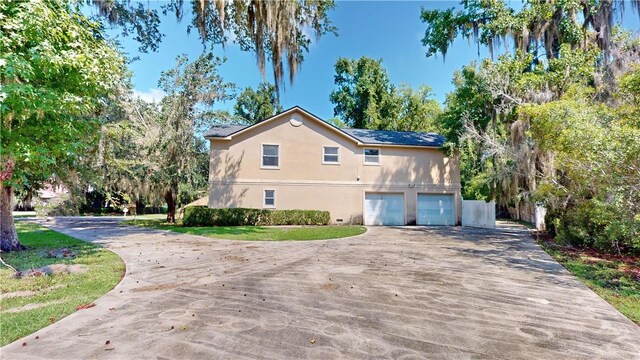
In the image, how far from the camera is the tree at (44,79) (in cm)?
468

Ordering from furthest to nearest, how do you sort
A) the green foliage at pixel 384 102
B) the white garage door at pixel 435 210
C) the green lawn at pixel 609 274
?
the green foliage at pixel 384 102, the white garage door at pixel 435 210, the green lawn at pixel 609 274

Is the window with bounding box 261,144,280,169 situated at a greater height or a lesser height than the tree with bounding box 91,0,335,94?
lesser

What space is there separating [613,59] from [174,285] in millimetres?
18471

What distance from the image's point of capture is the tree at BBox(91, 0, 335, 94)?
841 cm

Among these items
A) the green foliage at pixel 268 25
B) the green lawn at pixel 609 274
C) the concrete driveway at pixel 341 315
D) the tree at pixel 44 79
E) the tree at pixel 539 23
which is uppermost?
the tree at pixel 539 23

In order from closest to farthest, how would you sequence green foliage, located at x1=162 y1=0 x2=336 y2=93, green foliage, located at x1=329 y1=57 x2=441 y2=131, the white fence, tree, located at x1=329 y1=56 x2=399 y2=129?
1. green foliage, located at x1=162 y1=0 x2=336 y2=93
2. the white fence
3. tree, located at x1=329 y1=56 x2=399 y2=129
4. green foliage, located at x1=329 y1=57 x2=441 y2=131

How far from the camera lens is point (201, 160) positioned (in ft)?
59.7

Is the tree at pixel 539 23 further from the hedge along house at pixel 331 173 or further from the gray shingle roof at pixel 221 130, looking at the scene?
the gray shingle roof at pixel 221 130

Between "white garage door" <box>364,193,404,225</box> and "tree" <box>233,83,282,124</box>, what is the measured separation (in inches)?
883

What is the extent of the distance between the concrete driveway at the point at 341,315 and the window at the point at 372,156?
11.1 m

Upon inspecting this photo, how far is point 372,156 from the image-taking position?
59.7 feet

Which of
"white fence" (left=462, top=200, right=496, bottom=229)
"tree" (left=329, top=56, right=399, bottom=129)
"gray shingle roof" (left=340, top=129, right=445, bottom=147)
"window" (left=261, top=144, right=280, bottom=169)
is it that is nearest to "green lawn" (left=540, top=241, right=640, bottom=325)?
"white fence" (left=462, top=200, right=496, bottom=229)

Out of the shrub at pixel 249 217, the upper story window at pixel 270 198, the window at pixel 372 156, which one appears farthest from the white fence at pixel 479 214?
the upper story window at pixel 270 198

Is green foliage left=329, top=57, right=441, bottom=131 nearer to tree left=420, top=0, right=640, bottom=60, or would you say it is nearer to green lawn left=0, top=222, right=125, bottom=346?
tree left=420, top=0, right=640, bottom=60
